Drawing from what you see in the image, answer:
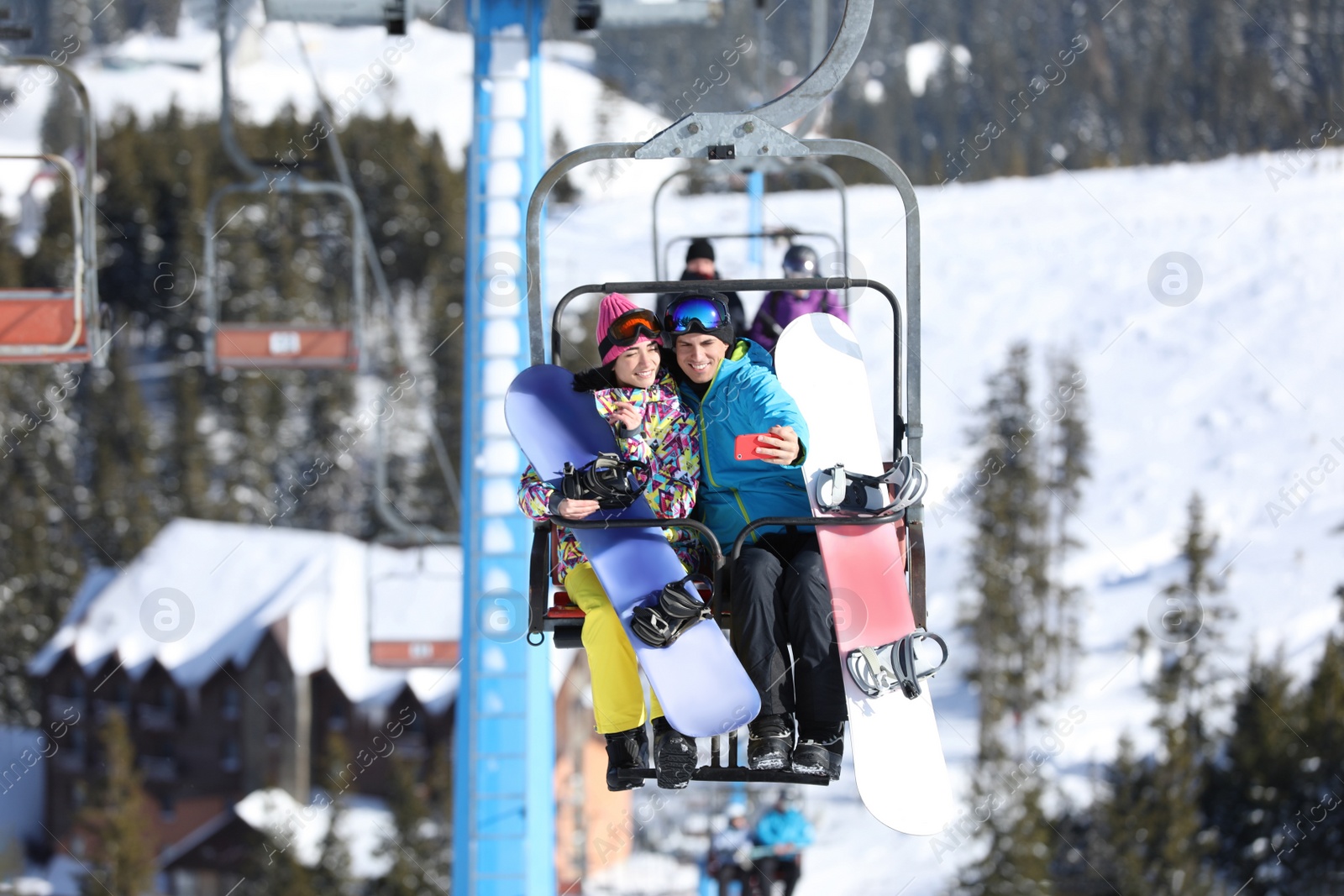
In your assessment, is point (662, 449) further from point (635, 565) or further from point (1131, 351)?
point (1131, 351)

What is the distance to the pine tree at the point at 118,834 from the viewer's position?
97.1ft

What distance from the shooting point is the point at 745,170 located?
336 inches

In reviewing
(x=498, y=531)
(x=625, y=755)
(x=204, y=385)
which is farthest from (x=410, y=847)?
(x=204, y=385)

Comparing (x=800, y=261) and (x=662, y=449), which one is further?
(x=800, y=261)

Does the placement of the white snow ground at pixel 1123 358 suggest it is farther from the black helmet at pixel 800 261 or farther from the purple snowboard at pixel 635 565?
the purple snowboard at pixel 635 565

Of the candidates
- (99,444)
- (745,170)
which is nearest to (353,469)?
(99,444)

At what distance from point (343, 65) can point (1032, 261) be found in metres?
63.9

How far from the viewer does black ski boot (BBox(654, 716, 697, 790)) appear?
3.46 m

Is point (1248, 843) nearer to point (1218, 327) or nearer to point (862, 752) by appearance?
point (862, 752)

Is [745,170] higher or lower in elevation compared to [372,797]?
higher

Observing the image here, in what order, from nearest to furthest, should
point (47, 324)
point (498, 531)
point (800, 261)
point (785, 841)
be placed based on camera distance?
1. point (800, 261)
2. point (498, 531)
3. point (47, 324)
4. point (785, 841)

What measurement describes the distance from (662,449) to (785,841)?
19.7 feet

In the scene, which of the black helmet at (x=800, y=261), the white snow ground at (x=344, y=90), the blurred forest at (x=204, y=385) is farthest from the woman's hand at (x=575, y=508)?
the white snow ground at (x=344, y=90)

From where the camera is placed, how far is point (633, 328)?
365 cm
